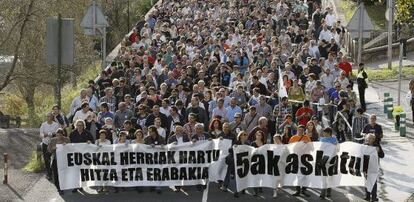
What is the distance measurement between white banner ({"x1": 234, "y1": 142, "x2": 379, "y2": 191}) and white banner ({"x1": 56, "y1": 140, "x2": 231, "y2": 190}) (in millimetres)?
516

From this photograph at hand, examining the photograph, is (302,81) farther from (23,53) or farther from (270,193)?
(23,53)

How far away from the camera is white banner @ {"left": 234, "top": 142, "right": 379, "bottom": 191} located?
17906 mm

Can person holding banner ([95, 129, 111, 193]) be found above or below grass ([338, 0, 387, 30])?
below

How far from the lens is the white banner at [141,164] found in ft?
61.2

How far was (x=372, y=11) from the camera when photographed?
4431cm

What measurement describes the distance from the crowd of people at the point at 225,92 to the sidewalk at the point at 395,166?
0.81 m

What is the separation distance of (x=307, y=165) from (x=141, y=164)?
3.06m

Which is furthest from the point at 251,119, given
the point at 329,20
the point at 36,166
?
the point at 329,20

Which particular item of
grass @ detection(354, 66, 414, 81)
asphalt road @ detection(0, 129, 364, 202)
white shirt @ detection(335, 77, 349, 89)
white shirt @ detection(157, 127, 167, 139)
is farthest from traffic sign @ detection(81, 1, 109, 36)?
grass @ detection(354, 66, 414, 81)

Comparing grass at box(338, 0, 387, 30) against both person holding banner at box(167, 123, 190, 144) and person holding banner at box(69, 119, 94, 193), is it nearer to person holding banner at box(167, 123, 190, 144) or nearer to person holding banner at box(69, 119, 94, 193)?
person holding banner at box(167, 123, 190, 144)

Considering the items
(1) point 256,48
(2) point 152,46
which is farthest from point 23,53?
(1) point 256,48

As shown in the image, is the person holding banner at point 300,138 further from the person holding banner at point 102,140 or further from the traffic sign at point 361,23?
the traffic sign at point 361,23

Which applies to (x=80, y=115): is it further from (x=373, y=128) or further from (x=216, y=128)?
(x=373, y=128)

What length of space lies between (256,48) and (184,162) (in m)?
11.8
